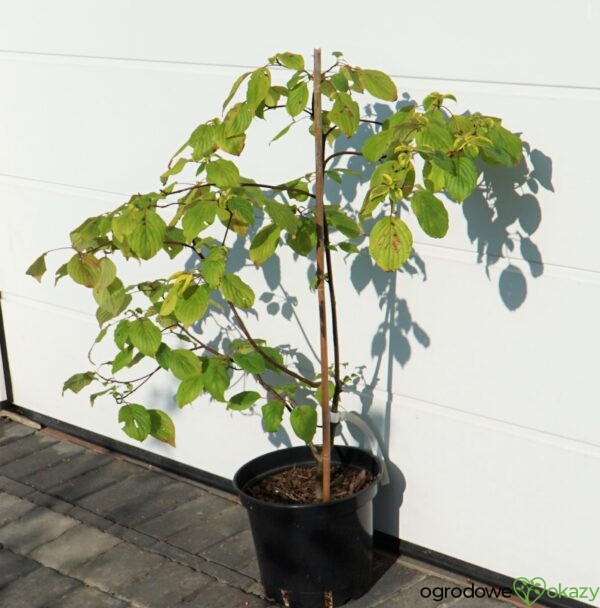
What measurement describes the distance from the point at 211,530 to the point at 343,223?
120 cm

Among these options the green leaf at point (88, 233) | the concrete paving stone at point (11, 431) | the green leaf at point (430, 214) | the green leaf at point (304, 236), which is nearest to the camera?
the green leaf at point (430, 214)

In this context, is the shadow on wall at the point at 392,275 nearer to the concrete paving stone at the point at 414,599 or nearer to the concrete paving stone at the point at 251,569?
the concrete paving stone at the point at 414,599

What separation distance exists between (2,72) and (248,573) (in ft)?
6.62

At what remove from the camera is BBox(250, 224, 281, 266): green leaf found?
2.72 meters

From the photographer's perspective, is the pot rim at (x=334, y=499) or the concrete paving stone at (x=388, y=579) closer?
the pot rim at (x=334, y=499)

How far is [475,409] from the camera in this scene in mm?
2916

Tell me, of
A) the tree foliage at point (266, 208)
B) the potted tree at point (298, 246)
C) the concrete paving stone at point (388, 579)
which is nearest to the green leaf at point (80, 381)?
the potted tree at point (298, 246)

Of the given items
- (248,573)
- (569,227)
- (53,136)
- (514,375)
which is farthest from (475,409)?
(53,136)

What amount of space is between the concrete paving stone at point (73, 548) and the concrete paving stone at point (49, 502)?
0.15 metres

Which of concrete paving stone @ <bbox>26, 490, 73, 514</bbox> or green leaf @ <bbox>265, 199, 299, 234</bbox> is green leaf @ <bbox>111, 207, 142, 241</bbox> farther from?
concrete paving stone @ <bbox>26, 490, 73, 514</bbox>

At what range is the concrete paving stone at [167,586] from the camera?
3.01 meters

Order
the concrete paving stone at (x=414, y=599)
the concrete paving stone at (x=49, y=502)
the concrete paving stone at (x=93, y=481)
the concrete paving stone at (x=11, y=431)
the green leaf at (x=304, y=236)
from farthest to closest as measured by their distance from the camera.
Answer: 1. the concrete paving stone at (x=11, y=431)
2. the concrete paving stone at (x=93, y=481)
3. the concrete paving stone at (x=49, y=502)
4. the concrete paving stone at (x=414, y=599)
5. the green leaf at (x=304, y=236)

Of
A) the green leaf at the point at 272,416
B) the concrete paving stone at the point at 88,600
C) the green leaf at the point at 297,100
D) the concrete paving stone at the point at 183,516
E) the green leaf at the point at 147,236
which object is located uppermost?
the green leaf at the point at 297,100

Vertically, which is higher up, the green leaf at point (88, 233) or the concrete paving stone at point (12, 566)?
the green leaf at point (88, 233)
